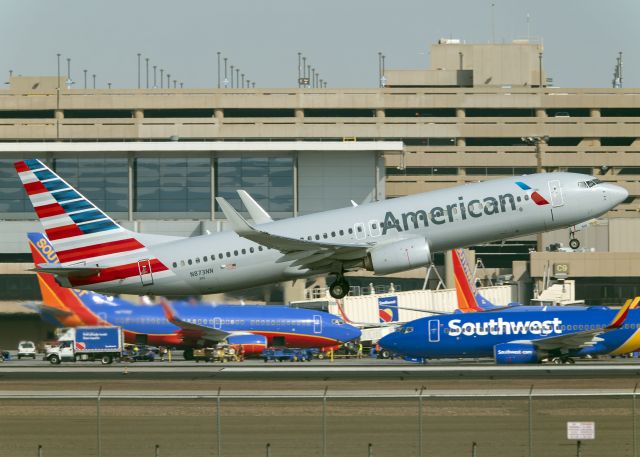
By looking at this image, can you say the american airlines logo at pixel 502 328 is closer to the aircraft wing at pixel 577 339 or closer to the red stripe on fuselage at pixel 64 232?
the aircraft wing at pixel 577 339

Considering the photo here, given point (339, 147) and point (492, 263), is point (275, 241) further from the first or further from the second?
point (492, 263)

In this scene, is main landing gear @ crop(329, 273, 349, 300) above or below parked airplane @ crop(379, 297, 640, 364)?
above

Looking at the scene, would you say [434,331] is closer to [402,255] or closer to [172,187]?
[402,255]

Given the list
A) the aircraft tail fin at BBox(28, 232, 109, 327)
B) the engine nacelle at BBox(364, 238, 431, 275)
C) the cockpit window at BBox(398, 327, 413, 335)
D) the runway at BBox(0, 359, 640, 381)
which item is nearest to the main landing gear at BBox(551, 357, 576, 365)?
the runway at BBox(0, 359, 640, 381)

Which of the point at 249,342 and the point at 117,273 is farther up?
the point at 117,273

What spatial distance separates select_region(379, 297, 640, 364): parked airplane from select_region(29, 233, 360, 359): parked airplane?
15333 mm

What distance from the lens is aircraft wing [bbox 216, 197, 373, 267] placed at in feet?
211

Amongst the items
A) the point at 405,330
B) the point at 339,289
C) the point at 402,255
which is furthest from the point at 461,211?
the point at 405,330

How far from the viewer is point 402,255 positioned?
66.3 meters

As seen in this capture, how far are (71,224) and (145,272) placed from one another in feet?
19.3

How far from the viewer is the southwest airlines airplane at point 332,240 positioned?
218 ft
